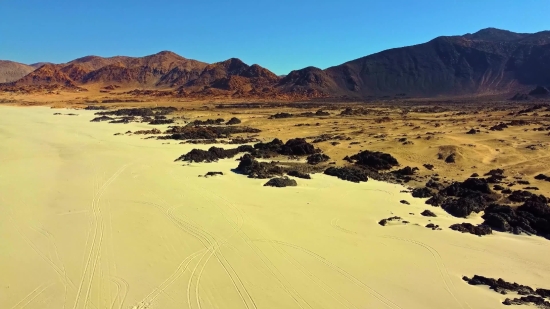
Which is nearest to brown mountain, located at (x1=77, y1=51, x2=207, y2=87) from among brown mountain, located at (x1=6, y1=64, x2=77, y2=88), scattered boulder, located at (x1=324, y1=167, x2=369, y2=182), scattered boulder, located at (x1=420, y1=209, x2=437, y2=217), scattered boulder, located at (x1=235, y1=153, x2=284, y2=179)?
brown mountain, located at (x1=6, y1=64, x2=77, y2=88)

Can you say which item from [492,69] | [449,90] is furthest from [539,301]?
[492,69]

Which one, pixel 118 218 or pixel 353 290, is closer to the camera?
pixel 353 290

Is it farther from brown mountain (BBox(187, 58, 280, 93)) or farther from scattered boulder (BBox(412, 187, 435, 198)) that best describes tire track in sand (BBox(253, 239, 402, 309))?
brown mountain (BBox(187, 58, 280, 93))

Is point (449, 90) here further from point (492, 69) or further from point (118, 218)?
point (118, 218)

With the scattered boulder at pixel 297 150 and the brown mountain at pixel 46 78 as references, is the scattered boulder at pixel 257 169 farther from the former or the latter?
the brown mountain at pixel 46 78

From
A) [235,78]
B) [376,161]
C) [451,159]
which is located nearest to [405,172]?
[376,161]

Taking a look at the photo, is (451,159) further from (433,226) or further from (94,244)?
(94,244)
